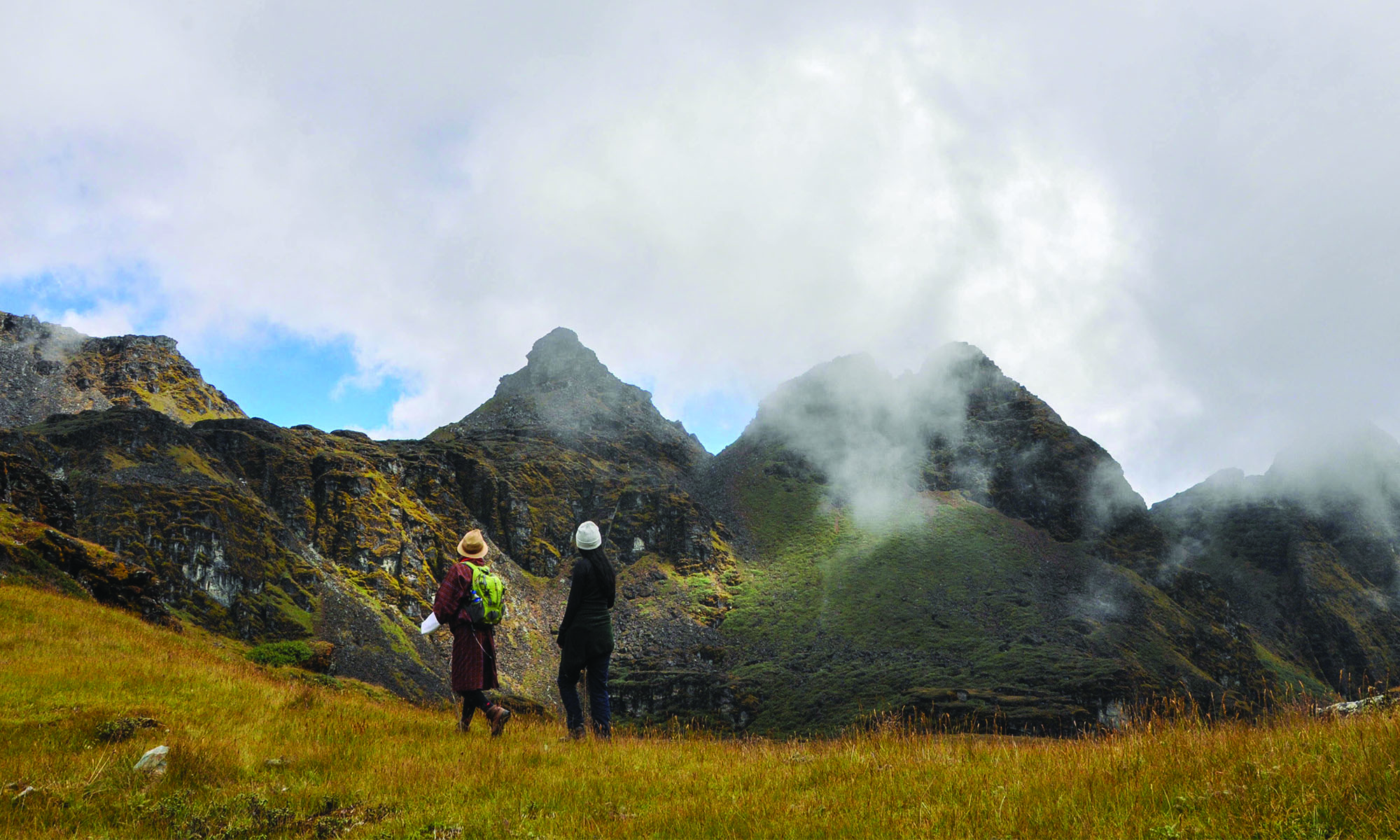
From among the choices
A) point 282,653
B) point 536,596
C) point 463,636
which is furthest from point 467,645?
point 536,596

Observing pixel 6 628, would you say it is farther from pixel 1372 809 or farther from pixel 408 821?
pixel 1372 809

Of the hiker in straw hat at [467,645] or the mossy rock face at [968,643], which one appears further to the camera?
the mossy rock face at [968,643]

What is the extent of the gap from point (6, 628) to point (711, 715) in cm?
13449

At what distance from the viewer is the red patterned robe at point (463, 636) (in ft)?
36.1

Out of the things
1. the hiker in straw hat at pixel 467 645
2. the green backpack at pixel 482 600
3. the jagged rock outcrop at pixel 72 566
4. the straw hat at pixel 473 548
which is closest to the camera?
the hiker in straw hat at pixel 467 645

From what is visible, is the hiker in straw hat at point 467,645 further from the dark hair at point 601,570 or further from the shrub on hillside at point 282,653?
the shrub on hillside at point 282,653

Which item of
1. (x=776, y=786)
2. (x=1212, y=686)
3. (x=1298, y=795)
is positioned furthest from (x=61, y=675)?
(x=1212, y=686)

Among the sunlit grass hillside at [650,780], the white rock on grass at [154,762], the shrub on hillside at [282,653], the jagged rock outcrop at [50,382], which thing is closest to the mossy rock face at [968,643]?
the shrub on hillside at [282,653]

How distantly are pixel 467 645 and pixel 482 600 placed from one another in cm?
74

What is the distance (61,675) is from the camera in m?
12.2

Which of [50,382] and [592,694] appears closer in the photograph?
[592,694]

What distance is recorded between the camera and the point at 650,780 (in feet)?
24.8

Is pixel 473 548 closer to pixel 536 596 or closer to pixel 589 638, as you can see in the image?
pixel 589 638

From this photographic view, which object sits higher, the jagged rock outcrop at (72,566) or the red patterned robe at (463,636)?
the jagged rock outcrop at (72,566)
